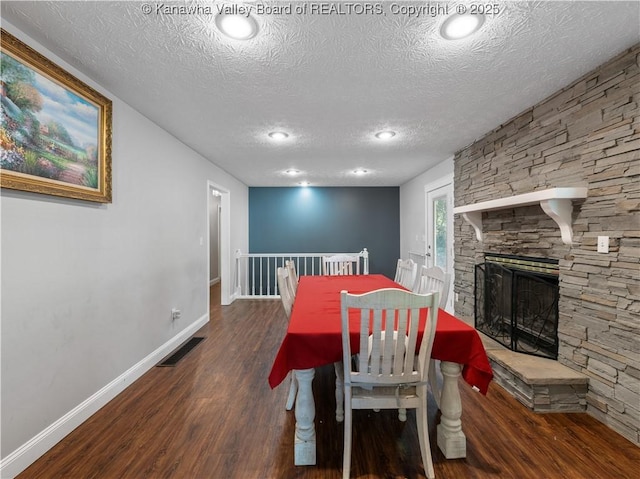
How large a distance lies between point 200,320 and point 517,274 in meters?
3.61

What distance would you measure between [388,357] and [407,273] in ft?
6.19

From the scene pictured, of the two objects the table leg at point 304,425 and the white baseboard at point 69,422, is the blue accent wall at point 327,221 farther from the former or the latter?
the table leg at point 304,425

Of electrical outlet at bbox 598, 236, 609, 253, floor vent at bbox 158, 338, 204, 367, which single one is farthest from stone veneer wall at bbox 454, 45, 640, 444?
floor vent at bbox 158, 338, 204, 367

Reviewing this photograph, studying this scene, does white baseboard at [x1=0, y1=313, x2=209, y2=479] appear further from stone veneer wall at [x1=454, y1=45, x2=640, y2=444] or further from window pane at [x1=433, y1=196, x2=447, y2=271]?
window pane at [x1=433, y1=196, x2=447, y2=271]

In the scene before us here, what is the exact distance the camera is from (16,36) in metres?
1.49

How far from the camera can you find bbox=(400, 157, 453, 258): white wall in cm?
442

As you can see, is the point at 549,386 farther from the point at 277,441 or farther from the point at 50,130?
the point at 50,130

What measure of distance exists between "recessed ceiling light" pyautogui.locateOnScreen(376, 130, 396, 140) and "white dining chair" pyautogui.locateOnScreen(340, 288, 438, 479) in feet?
6.81

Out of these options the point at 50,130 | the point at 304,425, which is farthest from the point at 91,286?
the point at 304,425

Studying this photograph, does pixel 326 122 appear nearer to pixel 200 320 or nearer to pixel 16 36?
pixel 16 36

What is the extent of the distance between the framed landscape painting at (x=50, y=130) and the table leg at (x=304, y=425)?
5.82 feet

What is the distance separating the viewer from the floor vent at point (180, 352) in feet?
9.18

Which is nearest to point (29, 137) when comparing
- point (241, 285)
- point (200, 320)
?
point (200, 320)

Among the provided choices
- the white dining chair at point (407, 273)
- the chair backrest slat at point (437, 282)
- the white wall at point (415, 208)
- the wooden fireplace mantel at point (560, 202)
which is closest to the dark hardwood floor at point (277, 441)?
the chair backrest slat at point (437, 282)
